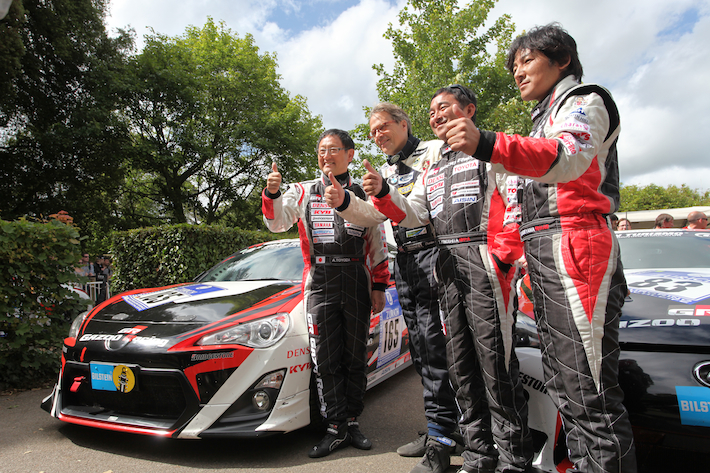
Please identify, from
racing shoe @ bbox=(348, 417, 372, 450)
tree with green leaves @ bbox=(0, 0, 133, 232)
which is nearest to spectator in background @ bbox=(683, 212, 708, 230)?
racing shoe @ bbox=(348, 417, 372, 450)

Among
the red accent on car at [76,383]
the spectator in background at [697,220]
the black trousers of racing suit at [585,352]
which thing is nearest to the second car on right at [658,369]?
the black trousers of racing suit at [585,352]

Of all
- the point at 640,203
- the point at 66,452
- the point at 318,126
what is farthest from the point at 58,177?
the point at 640,203

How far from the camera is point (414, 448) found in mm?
2521

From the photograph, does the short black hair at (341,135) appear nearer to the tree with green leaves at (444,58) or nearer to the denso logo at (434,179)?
the denso logo at (434,179)

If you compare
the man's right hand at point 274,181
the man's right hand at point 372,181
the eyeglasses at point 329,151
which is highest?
the eyeglasses at point 329,151

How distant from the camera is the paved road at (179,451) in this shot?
7.66 feet

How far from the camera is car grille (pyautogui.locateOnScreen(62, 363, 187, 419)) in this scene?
2.31m

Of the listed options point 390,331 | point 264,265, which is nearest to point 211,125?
point 264,265

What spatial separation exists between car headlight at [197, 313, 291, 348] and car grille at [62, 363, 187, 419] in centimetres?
25

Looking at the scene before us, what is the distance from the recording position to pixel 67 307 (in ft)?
13.3

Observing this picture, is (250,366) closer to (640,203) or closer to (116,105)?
Result: (116,105)

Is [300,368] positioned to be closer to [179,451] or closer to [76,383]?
[179,451]

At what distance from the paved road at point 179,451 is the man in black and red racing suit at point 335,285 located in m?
0.17

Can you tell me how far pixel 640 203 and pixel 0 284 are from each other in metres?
68.4
